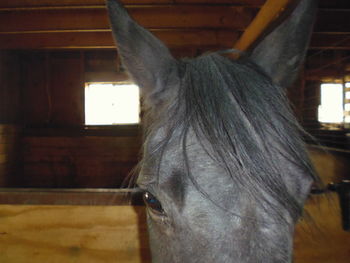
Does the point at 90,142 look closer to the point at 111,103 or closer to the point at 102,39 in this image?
the point at 102,39

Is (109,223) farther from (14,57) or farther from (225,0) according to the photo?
(14,57)

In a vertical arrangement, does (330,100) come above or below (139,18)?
below

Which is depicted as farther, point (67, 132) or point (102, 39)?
point (67, 132)

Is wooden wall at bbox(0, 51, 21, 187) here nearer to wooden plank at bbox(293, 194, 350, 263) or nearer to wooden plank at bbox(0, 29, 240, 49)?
wooden plank at bbox(0, 29, 240, 49)

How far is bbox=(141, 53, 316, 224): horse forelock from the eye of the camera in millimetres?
843

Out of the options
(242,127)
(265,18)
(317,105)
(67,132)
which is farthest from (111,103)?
(242,127)

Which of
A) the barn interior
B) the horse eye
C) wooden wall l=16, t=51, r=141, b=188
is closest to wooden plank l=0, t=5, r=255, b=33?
the barn interior

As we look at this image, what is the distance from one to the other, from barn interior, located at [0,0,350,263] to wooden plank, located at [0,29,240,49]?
2 cm

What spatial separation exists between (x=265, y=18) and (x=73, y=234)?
1.89m

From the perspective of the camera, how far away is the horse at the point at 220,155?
813 millimetres

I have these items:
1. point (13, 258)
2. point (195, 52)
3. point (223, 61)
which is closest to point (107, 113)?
point (195, 52)

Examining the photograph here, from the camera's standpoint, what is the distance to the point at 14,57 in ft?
24.9

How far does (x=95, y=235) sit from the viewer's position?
4.94ft

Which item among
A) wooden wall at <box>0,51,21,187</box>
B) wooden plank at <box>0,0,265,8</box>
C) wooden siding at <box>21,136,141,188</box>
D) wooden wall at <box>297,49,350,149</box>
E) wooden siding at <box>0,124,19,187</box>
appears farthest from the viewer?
wooden siding at <box>21,136,141,188</box>
